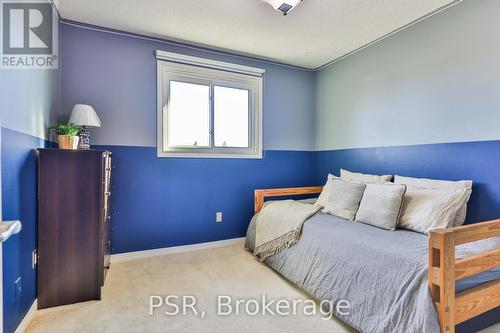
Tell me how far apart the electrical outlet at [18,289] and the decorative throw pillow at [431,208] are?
8.72ft

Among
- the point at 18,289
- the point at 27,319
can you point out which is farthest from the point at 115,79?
the point at 27,319

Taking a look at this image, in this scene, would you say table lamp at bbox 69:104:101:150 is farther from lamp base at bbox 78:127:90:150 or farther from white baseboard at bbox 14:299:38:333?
white baseboard at bbox 14:299:38:333

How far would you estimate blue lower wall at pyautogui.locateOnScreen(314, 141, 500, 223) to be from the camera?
1.98 m

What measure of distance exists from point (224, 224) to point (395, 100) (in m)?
2.37

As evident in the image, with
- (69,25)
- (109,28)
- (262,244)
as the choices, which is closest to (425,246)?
(262,244)

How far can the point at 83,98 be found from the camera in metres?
2.62

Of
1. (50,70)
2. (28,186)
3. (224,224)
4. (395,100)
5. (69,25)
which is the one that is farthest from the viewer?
(224,224)

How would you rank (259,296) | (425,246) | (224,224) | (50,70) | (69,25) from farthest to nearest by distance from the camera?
(224,224)
(69,25)
(50,70)
(259,296)
(425,246)

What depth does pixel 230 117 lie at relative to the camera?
3.37m

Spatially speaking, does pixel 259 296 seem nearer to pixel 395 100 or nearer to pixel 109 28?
pixel 395 100

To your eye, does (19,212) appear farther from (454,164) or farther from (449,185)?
(454,164)

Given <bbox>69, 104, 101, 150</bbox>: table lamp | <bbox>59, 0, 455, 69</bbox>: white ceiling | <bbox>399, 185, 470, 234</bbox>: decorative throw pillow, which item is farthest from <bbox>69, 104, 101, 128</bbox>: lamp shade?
<bbox>399, 185, 470, 234</bbox>: decorative throw pillow

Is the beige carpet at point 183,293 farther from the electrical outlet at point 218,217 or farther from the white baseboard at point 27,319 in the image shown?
the electrical outlet at point 218,217

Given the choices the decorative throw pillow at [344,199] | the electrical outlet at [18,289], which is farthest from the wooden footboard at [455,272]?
the electrical outlet at [18,289]
